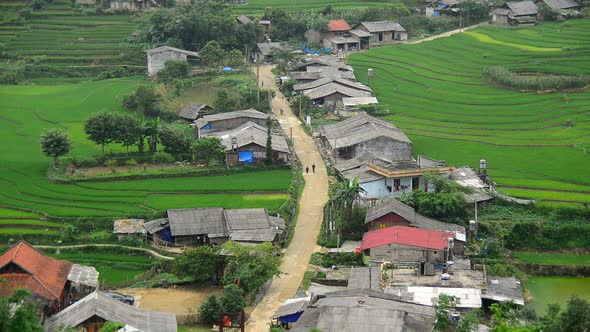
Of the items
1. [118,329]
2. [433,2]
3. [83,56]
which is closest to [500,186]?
[118,329]

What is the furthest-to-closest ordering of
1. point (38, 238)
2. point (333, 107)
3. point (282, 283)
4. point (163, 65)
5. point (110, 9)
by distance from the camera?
1. point (110, 9)
2. point (163, 65)
3. point (333, 107)
4. point (38, 238)
5. point (282, 283)

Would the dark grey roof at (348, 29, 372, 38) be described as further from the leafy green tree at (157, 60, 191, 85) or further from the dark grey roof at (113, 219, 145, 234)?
the dark grey roof at (113, 219, 145, 234)

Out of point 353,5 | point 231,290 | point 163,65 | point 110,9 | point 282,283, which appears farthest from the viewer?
point 353,5

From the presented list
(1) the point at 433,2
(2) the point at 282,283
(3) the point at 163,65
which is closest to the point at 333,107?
(3) the point at 163,65

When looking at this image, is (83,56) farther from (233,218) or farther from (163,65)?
(233,218)

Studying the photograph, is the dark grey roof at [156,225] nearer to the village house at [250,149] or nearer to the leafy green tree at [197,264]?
the leafy green tree at [197,264]

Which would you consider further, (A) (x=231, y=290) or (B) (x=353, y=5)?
(B) (x=353, y=5)

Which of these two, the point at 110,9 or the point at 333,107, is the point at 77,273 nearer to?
the point at 333,107

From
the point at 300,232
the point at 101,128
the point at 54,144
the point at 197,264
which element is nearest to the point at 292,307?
the point at 197,264
